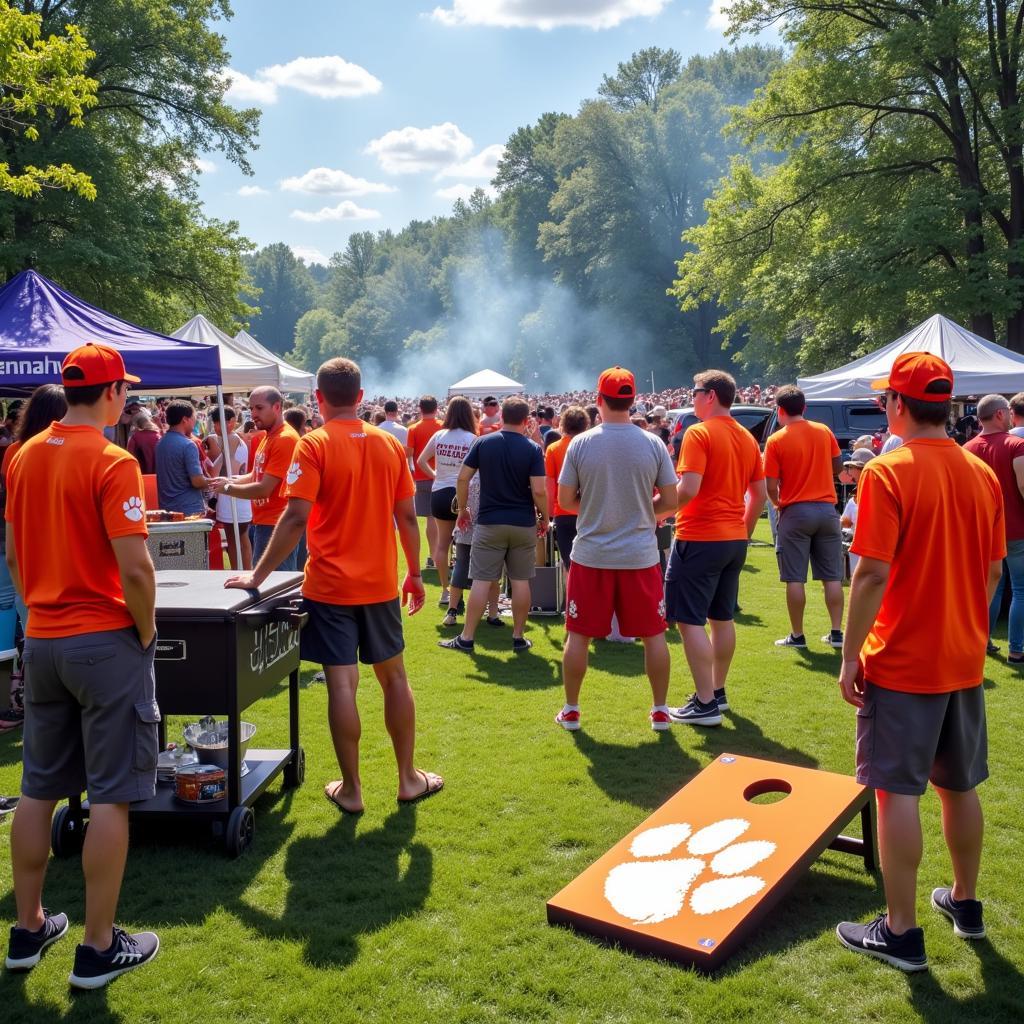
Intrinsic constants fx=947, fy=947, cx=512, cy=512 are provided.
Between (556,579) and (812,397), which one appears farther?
(812,397)

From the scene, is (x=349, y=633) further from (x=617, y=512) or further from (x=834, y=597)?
(x=834, y=597)

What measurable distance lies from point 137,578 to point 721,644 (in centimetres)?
410

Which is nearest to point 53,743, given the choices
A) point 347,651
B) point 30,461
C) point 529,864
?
point 30,461

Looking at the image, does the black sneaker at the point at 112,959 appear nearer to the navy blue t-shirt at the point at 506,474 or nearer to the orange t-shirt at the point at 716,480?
the orange t-shirt at the point at 716,480

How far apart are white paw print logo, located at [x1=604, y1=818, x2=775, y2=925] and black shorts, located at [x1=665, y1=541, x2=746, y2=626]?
214 cm

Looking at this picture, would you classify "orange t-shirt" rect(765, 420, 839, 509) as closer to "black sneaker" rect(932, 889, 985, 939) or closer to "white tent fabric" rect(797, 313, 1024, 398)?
"black sneaker" rect(932, 889, 985, 939)

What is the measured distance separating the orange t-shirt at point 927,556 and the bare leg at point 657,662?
8.25 feet

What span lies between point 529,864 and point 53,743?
205cm

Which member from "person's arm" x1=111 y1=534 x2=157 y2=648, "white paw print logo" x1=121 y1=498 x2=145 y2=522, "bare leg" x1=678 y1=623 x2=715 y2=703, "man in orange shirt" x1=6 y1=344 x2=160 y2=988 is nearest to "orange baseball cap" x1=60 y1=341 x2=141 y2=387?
"man in orange shirt" x1=6 y1=344 x2=160 y2=988

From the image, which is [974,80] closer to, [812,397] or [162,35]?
[812,397]

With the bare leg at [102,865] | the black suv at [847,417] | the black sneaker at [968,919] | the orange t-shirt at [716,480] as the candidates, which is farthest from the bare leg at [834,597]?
the black suv at [847,417]

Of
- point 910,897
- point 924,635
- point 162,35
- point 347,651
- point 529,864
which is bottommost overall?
point 529,864

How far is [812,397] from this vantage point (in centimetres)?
1456

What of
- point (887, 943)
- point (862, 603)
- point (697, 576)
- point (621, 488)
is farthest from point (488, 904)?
point (697, 576)
